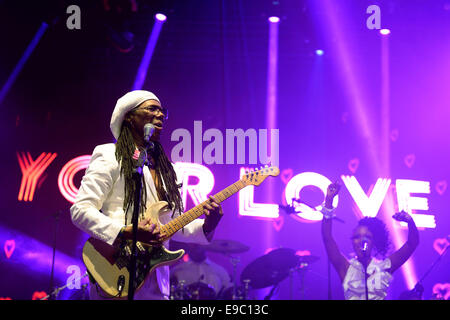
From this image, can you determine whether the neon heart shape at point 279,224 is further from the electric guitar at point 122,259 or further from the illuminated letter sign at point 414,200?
the electric guitar at point 122,259

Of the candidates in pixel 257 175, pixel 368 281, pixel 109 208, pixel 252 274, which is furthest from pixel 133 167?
pixel 252 274

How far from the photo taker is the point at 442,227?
757 centimetres

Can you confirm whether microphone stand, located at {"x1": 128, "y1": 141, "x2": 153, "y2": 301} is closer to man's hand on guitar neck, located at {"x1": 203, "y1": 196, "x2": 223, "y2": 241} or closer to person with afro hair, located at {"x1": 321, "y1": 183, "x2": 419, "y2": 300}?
man's hand on guitar neck, located at {"x1": 203, "y1": 196, "x2": 223, "y2": 241}

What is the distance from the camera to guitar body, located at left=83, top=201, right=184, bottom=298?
2.69 m

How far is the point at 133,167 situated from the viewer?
9.86ft

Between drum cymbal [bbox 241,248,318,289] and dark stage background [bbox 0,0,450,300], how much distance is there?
89 cm

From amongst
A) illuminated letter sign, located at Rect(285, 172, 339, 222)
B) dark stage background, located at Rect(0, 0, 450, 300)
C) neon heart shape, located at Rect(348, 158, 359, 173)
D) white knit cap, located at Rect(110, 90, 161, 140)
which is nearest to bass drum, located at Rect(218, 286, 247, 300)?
dark stage background, located at Rect(0, 0, 450, 300)

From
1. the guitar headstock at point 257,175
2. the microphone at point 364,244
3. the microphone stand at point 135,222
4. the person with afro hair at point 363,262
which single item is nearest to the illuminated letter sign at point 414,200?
the person with afro hair at point 363,262

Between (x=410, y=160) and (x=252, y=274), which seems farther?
(x=410, y=160)

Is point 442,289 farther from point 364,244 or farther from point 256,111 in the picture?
point 256,111

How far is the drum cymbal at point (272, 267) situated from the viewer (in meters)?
6.50

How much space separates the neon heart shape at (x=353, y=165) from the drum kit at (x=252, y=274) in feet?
5.73

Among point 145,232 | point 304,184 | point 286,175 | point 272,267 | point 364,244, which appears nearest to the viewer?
point 145,232

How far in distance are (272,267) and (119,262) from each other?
412 cm
